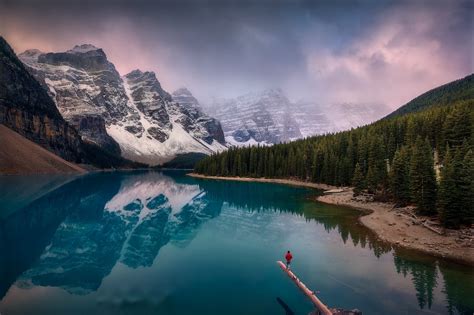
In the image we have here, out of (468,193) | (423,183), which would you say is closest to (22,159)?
(423,183)

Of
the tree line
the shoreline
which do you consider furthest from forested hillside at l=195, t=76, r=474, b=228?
the shoreline

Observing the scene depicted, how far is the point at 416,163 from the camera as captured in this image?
5909 centimetres

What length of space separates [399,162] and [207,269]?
55.2 metres

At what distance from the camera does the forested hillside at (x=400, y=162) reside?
46719 millimetres

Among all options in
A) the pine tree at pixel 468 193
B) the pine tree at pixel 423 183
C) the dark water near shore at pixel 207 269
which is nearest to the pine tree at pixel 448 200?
the pine tree at pixel 468 193

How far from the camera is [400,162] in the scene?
70.4m

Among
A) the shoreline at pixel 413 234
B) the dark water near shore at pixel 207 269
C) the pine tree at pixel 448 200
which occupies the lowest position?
the dark water near shore at pixel 207 269

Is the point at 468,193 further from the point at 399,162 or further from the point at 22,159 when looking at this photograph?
the point at 22,159

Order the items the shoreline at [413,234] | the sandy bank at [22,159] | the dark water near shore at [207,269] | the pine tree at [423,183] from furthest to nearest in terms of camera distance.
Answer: the sandy bank at [22,159] < the pine tree at [423,183] < the shoreline at [413,234] < the dark water near shore at [207,269]

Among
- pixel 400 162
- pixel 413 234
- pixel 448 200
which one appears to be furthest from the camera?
pixel 400 162

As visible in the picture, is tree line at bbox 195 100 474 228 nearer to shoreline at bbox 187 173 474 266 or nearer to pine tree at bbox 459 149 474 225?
pine tree at bbox 459 149 474 225

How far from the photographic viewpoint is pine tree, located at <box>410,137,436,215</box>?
53688 mm

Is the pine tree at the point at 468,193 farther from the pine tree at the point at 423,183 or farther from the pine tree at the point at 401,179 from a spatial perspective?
the pine tree at the point at 401,179

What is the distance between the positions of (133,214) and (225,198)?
32.8 m
